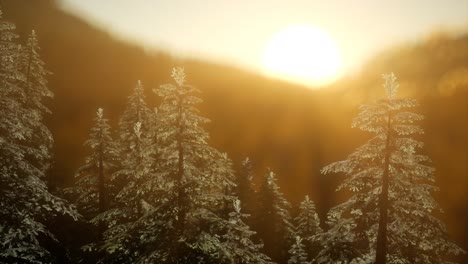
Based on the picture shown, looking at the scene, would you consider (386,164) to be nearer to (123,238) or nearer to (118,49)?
→ (123,238)

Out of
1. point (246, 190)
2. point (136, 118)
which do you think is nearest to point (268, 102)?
point (246, 190)

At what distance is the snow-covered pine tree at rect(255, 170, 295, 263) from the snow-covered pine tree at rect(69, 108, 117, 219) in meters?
19.4

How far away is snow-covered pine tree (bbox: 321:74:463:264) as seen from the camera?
16.4 metres

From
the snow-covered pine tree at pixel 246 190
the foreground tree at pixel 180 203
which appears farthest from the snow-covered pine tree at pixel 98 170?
the snow-covered pine tree at pixel 246 190

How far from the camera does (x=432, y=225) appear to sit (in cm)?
1720

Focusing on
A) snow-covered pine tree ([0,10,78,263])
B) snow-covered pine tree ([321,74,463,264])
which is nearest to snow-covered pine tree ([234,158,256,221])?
snow-covered pine tree ([321,74,463,264])

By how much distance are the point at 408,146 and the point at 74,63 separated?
12033 centimetres

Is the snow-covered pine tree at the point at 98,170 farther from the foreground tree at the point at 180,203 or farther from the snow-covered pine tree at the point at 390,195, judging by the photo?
the snow-covered pine tree at the point at 390,195

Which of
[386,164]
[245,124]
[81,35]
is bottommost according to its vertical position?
[386,164]

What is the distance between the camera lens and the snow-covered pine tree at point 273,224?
4347 centimetres

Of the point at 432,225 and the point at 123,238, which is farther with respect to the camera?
the point at 432,225

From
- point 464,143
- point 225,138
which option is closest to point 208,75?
point 225,138

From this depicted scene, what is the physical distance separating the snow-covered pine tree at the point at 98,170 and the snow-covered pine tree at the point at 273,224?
19.4 metres

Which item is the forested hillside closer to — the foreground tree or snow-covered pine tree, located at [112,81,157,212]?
snow-covered pine tree, located at [112,81,157,212]
